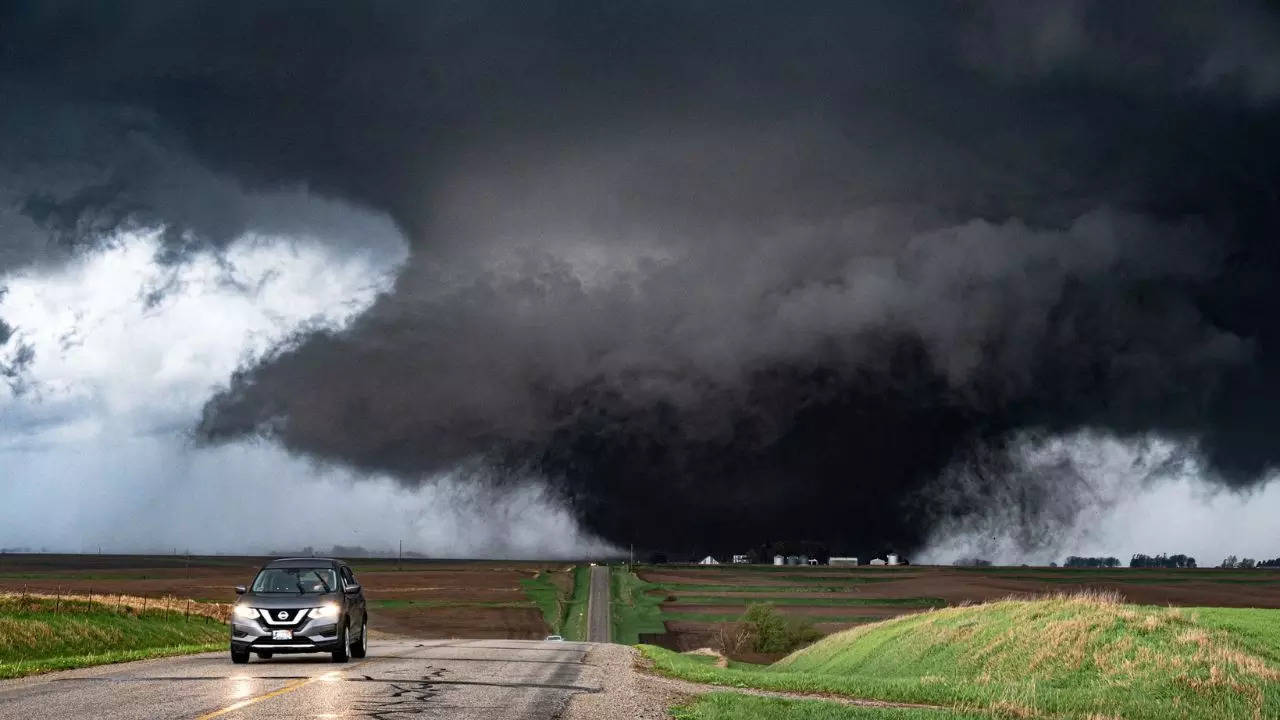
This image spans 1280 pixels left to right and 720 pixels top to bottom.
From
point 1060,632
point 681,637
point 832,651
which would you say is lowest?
point 681,637

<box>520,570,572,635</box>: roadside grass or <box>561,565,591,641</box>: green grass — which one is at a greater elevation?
<box>520,570,572,635</box>: roadside grass

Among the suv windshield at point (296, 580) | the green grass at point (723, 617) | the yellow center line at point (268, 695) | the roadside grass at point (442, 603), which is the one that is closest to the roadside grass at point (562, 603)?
the roadside grass at point (442, 603)

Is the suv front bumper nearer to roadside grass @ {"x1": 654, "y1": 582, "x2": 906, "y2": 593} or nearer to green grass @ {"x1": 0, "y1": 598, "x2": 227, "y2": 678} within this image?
green grass @ {"x1": 0, "y1": 598, "x2": 227, "y2": 678}

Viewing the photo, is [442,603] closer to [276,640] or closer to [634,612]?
[634,612]

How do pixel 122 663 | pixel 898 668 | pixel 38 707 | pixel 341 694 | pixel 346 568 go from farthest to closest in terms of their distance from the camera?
pixel 898 668 < pixel 346 568 < pixel 122 663 < pixel 341 694 < pixel 38 707

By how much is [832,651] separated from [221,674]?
32.8m

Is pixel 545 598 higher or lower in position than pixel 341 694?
lower

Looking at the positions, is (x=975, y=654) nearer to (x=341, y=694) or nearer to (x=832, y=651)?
(x=832, y=651)

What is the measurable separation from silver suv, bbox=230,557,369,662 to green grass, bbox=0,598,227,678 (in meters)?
4.25

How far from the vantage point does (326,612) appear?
25141 millimetres

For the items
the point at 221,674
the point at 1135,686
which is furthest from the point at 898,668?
the point at 221,674

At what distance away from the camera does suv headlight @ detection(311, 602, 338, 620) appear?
2502cm

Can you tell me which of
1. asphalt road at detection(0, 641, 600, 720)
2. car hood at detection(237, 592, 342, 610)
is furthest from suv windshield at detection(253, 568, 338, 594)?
asphalt road at detection(0, 641, 600, 720)

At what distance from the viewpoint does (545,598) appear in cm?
16112
